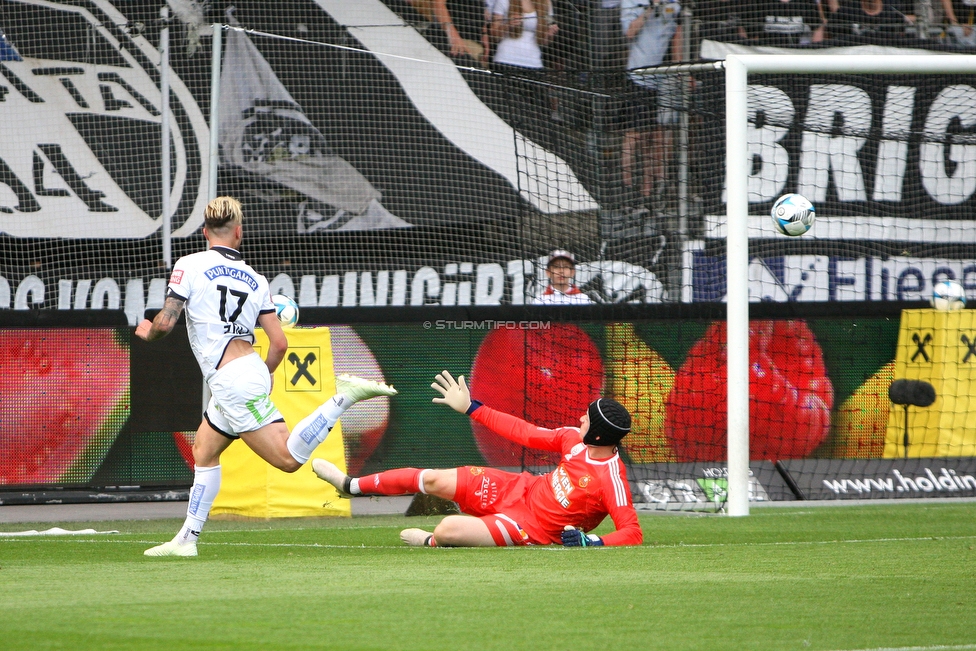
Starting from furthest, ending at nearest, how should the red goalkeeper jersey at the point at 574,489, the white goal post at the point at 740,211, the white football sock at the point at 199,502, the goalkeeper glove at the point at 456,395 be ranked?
1. the white goal post at the point at 740,211
2. the goalkeeper glove at the point at 456,395
3. the red goalkeeper jersey at the point at 574,489
4. the white football sock at the point at 199,502

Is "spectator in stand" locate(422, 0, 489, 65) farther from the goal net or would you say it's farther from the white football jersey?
the white football jersey

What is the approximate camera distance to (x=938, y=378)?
1215cm

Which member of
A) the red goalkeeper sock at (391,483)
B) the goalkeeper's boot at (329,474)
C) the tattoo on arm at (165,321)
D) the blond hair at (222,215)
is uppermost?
the blond hair at (222,215)

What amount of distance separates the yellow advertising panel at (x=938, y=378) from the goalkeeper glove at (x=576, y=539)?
628cm

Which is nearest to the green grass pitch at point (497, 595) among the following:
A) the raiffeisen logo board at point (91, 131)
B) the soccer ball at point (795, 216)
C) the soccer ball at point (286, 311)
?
the soccer ball at point (286, 311)

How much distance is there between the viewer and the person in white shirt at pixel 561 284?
12.5 metres

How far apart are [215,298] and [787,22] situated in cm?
1289

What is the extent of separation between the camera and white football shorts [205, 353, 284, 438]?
6648 millimetres

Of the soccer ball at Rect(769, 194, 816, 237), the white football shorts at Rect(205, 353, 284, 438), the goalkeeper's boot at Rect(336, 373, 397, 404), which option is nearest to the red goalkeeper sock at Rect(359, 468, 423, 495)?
the goalkeeper's boot at Rect(336, 373, 397, 404)

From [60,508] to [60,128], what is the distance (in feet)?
Result: 19.5

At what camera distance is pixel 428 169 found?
15891 millimetres

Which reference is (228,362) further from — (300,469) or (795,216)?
(795,216)

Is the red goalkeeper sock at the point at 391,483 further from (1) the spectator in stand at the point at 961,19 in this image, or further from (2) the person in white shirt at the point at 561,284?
(1) the spectator in stand at the point at 961,19

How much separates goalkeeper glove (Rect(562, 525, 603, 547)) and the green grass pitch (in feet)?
0.16
